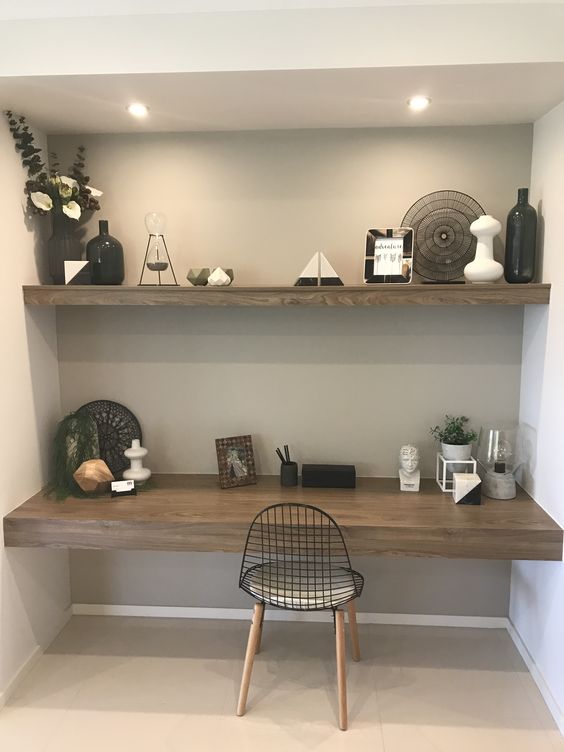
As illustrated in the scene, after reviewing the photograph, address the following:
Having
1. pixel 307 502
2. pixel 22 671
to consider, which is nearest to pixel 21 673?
pixel 22 671

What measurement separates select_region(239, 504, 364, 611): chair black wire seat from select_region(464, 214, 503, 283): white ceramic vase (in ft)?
3.98

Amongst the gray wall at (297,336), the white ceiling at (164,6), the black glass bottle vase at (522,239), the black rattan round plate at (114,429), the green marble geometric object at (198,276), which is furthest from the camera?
the black rattan round plate at (114,429)

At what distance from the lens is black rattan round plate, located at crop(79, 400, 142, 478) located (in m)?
2.93

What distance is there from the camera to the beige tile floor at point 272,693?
2.25 metres

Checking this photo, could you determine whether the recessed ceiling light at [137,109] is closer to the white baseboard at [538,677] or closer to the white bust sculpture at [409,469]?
the white bust sculpture at [409,469]

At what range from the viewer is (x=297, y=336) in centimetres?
287

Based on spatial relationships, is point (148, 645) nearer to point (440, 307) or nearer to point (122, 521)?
point (122, 521)

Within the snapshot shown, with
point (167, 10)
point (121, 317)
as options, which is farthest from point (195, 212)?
point (167, 10)

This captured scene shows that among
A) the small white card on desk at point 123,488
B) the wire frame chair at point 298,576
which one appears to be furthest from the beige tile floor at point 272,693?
the small white card on desk at point 123,488

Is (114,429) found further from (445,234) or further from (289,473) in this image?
(445,234)

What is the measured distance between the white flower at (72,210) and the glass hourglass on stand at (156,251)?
304mm

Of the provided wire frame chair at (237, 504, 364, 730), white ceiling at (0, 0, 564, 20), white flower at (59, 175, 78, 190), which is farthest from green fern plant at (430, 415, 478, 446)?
white flower at (59, 175, 78, 190)

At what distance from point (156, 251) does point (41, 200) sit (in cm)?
53

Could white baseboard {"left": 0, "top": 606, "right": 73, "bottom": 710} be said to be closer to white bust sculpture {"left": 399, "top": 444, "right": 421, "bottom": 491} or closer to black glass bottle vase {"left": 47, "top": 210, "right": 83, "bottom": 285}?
black glass bottle vase {"left": 47, "top": 210, "right": 83, "bottom": 285}
